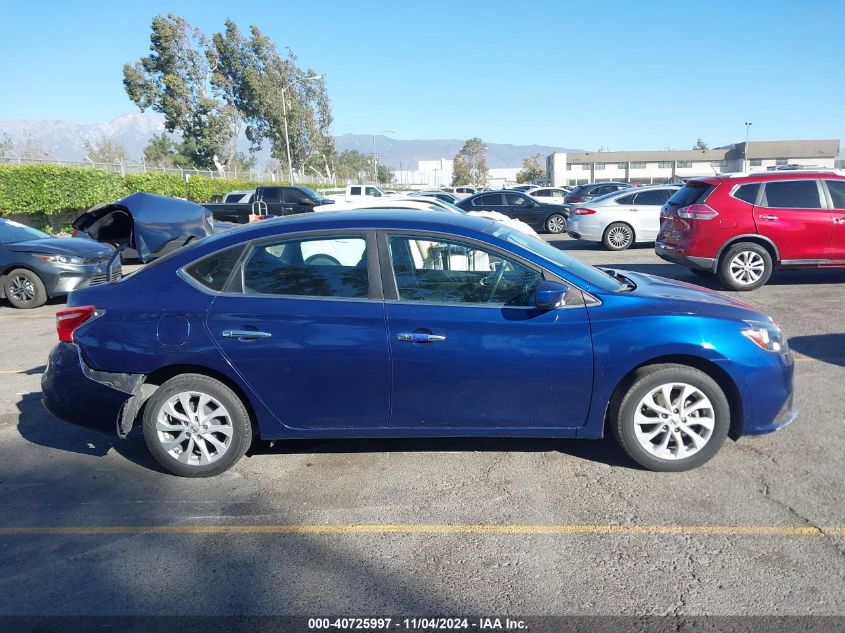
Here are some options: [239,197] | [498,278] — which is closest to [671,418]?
[498,278]

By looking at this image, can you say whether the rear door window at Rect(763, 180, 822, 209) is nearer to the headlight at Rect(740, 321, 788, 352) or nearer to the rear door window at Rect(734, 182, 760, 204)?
the rear door window at Rect(734, 182, 760, 204)

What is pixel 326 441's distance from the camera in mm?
4902

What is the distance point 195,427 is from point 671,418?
2.99 metres

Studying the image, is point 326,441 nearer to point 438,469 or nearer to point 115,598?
point 438,469

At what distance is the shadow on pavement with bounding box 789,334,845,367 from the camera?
6527mm

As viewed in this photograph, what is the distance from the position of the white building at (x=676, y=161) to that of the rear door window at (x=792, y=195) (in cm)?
6853

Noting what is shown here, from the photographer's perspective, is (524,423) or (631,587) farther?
(524,423)

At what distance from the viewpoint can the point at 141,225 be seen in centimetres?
595

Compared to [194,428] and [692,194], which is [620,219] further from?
[194,428]

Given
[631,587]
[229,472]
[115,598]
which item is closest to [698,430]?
[631,587]

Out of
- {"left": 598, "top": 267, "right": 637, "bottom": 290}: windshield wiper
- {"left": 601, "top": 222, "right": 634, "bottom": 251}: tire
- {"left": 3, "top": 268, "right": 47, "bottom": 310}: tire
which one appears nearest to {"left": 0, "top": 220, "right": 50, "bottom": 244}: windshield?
{"left": 3, "top": 268, "right": 47, "bottom": 310}: tire

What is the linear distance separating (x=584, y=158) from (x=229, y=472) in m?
Answer: 87.8

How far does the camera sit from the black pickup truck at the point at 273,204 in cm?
2209

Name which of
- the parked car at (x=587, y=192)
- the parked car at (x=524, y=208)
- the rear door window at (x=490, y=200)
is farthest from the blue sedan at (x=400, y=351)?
the parked car at (x=587, y=192)
